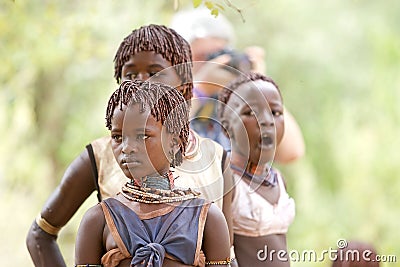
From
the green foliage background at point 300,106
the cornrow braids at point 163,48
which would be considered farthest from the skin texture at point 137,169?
the green foliage background at point 300,106

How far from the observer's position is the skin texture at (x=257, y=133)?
3.01 metres

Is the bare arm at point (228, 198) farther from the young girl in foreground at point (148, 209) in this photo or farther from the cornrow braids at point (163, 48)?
the young girl in foreground at point (148, 209)

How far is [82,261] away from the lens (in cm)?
214

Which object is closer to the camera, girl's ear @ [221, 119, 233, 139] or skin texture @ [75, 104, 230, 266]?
skin texture @ [75, 104, 230, 266]

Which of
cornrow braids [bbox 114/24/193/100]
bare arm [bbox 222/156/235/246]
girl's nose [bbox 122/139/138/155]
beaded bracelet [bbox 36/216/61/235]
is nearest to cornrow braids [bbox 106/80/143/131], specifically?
girl's nose [bbox 122/139/138/155]

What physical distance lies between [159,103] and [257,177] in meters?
1.02

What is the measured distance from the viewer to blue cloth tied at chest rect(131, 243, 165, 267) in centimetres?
205

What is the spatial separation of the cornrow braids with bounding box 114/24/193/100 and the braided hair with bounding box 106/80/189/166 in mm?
470

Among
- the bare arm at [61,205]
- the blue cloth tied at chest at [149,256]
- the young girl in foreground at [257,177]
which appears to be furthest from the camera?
the young girl in foreground at [257,177]

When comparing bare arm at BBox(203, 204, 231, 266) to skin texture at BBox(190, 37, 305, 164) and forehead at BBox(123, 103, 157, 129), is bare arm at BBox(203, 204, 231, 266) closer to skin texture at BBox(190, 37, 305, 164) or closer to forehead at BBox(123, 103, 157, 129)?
forehead at BBox(123, 103, 157, 129)

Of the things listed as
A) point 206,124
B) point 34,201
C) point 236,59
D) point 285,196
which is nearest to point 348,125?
point 34,201

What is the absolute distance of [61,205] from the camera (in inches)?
110

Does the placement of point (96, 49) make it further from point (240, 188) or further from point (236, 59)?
point (240, 188)

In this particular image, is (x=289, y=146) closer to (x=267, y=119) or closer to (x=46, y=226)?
(x=267, y=119)
